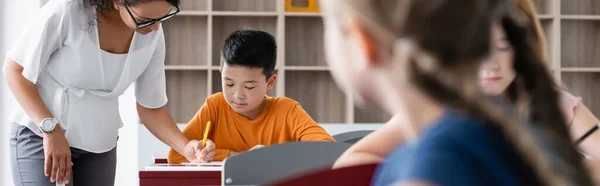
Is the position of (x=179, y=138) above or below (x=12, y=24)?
below

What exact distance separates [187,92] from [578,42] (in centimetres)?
235

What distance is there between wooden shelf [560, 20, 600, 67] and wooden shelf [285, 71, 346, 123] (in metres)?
1.36

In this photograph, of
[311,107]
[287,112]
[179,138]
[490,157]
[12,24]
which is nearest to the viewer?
[490,157]

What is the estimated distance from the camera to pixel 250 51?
102 inches

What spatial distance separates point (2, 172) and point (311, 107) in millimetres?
1756

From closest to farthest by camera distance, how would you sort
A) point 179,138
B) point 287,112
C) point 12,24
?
point 179,138 < point 287,112 < point 12,24

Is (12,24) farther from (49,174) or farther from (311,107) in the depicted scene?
(49,174)


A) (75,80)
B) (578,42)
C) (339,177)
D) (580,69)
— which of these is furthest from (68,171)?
(578,42)

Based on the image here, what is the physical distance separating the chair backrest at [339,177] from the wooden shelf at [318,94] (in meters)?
3.53

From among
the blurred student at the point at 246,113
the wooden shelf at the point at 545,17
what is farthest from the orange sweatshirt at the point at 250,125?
the wooden shelf at the point at 545,17

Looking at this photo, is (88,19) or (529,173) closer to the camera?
(529,173)

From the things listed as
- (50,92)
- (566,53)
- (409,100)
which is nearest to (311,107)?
(566,53)

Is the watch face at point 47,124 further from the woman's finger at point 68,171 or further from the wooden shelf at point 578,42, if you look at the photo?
the wooden shelf at point 578,42

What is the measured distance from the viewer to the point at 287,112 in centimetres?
252
